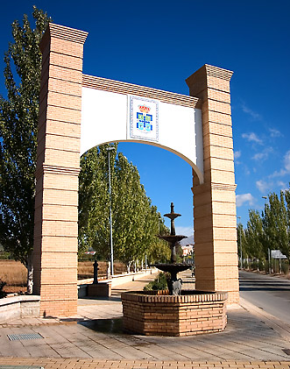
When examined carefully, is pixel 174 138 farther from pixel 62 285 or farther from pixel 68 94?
pixel 62 285

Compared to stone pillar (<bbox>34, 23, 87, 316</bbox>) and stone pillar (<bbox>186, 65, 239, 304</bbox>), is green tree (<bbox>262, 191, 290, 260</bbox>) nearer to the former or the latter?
stone pillar (<bbox>186, 65, 239, 304</bbox>)

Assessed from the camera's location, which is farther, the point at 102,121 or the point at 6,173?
the point at 6,173

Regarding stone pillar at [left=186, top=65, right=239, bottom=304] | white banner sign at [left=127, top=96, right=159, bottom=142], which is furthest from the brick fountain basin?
white banner sign at [left=127, top=96, right=159, bottom=142]

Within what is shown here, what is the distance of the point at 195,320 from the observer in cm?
801

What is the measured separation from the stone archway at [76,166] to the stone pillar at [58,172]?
0.03 m

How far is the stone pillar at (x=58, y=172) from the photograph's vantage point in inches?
418

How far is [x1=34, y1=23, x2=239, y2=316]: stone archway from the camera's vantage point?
10773 millimetres

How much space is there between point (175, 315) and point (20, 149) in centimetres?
1228

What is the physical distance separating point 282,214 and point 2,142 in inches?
1309

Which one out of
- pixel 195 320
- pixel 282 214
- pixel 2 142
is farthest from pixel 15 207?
pixel 282 214

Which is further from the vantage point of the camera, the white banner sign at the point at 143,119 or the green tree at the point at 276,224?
the green tree at the point at 276,224

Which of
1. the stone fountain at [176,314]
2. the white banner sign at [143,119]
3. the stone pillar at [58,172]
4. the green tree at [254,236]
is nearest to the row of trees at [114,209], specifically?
the white banner sign at [143,119]

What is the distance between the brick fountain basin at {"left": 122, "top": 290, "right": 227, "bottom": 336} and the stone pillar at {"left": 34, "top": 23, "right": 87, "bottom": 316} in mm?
3191

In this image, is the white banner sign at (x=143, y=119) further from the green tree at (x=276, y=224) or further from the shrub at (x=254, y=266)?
the shrub at (x=254, y=266)
